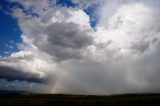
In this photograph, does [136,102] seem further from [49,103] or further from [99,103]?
[49,103]

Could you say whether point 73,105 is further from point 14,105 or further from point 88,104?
point 14,105

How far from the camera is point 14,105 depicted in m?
114

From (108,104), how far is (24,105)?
1544 inches

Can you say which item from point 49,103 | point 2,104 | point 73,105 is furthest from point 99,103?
point 2,104

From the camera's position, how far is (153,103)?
11788cm

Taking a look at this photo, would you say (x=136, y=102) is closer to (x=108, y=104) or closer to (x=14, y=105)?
(x=108, y=104)

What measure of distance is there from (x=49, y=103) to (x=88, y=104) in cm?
1842

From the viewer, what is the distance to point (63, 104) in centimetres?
11525

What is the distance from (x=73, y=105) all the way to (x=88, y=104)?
7.27 meters

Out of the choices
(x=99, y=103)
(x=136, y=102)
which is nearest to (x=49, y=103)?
(x=99, y=103)

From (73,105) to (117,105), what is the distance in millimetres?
20822

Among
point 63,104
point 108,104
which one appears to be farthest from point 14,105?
point 108,104

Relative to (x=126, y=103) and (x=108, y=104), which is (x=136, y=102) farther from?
(x=108, y=104)

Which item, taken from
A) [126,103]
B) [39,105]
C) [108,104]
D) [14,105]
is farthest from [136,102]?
[14,105]
